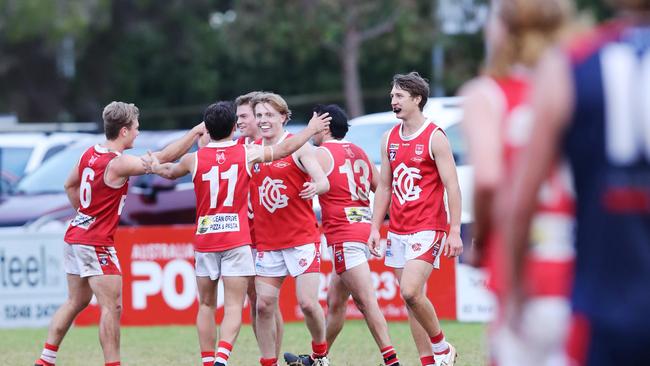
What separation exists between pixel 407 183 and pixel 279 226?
3.26ft

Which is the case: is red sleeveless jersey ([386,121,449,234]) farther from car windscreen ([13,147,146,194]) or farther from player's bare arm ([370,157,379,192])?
car windscreen ([13,147,146,194])

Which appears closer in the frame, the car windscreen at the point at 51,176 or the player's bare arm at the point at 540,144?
the player's bare arm at the point at 540,144

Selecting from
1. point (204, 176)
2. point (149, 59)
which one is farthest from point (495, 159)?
point (149, 59)

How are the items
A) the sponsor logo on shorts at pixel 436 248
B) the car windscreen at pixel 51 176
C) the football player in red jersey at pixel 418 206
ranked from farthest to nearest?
the car windscreen at pixel 51 176 → the sponsor logo on shorts at pixel 436 248 → the football player in red jersey at pixel 418 206

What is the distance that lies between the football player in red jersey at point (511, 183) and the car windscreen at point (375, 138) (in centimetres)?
1154

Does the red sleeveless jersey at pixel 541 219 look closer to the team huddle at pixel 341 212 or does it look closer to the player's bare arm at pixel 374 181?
the team huddle at pixel 341 212

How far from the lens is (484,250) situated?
14.5 ft

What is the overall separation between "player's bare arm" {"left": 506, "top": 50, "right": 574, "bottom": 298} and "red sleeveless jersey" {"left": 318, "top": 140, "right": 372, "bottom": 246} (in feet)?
20.9

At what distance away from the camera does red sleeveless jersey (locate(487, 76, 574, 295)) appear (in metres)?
3.91

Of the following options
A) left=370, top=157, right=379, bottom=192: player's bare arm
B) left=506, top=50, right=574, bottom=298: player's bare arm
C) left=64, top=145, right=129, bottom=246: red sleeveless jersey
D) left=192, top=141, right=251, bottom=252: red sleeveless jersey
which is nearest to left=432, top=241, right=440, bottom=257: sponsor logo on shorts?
left=370, top=157, right=379, bottom=192: player's bare arm

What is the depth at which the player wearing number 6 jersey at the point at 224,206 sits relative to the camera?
898 centimetres

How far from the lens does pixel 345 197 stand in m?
10.2

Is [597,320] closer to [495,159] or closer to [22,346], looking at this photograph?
[495,159]

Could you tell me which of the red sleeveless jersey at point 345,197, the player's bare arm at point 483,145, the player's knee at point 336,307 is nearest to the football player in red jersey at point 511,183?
the player's bare arm at point 483,145
